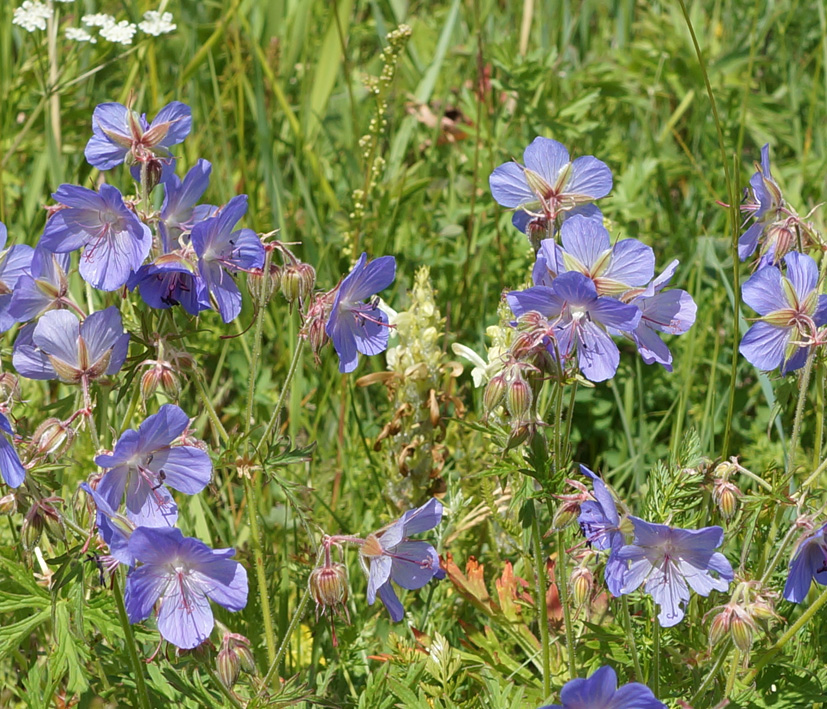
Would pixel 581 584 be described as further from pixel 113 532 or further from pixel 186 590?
pixel 113 532

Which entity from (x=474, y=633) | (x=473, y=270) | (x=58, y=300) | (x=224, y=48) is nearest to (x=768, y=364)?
(x=474, y=633)

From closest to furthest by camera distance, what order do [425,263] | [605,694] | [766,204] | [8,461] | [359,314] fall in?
[605,694] → [8,461] → [359,314] → [766,204] → [425,263]

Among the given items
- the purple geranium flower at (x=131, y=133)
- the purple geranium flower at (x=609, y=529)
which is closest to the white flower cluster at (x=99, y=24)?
the purple geranium flower at (x=131, y=133)

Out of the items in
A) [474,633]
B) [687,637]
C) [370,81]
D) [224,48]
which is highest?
[370,81]

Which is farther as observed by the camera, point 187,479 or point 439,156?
point 439,156

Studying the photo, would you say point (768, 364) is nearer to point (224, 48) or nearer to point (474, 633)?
point (474, 633)

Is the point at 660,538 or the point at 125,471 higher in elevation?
the point at 125,471

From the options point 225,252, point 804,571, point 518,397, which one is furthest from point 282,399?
point 804,571
